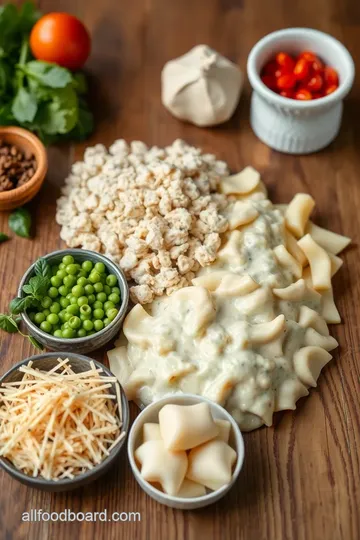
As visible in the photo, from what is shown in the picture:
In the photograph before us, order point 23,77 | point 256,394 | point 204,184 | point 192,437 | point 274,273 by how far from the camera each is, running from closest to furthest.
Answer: point 192,437
point 256,394
point 274,273
point 204,184
point 23,77

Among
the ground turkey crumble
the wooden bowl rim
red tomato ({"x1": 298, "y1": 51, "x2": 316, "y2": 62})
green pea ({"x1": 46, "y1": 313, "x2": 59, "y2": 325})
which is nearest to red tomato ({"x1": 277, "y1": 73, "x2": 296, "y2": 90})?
red tomato ({"x1": 298, "y1": 51, "x2": 316, "y2": 62})

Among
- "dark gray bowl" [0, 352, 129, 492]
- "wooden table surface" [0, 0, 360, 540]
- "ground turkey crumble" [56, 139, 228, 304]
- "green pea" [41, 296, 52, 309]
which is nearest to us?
"dark gray bowl" [0, 352, 129, 492]

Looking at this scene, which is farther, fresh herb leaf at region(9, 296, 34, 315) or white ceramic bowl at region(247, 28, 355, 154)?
white ceramic bowl at region(247, 28, 355, 154)

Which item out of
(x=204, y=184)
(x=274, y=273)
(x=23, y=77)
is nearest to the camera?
(x=274, y=273)

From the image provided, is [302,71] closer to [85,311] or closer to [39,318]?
[85,311]

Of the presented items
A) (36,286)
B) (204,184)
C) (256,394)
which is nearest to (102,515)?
(256,394)

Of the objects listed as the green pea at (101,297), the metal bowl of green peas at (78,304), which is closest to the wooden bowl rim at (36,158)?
the metal bowl of green peas at (78,304)

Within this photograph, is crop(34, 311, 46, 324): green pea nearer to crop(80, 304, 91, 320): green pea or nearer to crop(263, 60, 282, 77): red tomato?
crop(80, 304, 91, 320): green pea

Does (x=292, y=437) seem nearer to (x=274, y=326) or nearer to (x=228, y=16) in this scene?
(x=274, y=326)
